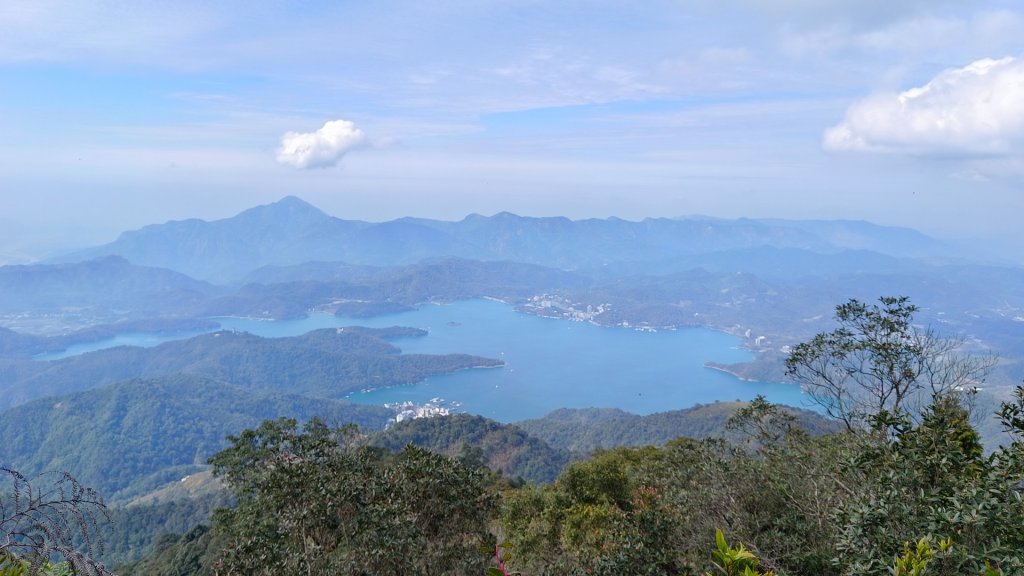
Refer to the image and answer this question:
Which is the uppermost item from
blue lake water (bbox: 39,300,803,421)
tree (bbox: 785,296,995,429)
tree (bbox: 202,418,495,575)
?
tree (bbox: 785,296,995,429)

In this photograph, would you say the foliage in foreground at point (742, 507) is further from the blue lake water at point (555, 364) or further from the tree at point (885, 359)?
the blue lake water at point (555, 364)

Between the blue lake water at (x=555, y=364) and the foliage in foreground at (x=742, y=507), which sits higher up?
the foliage in foreground at (x=742, y=507)

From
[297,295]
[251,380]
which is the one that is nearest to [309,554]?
[251,380]

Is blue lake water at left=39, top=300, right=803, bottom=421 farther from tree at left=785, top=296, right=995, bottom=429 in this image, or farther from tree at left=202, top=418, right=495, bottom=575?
tree at left=202, top=418, right=495, bottom=575

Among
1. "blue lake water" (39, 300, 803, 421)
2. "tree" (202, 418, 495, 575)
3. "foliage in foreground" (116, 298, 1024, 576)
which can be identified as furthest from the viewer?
"blue lake water" (39, 300, 803, 421)

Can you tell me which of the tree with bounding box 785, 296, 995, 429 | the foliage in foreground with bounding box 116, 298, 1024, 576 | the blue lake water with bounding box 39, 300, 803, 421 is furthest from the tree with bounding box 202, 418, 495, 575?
the blue lake water with bounding box 39, 300, 803, 421

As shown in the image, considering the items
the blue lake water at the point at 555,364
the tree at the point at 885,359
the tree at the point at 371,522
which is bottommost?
the blue lake water at the point at 555,364

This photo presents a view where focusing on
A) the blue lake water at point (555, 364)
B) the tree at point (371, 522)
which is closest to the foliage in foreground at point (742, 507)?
the tree at point (371, 522)

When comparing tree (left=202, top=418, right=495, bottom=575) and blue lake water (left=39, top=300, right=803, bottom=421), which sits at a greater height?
tree (left=202, top=418, right=495, bottom=575)

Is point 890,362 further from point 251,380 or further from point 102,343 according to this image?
point 102,343
